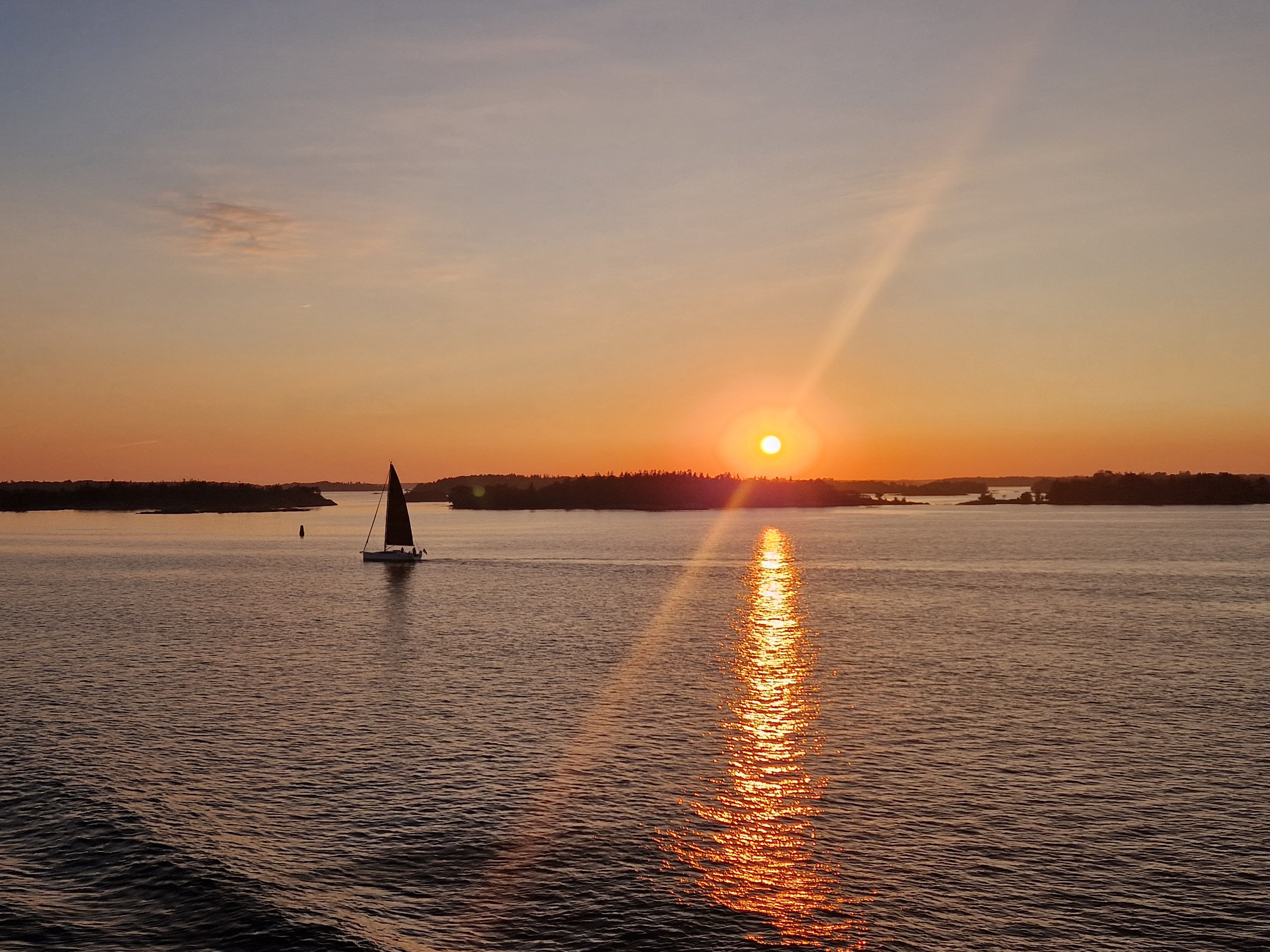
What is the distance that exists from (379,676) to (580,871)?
29062 millimetres

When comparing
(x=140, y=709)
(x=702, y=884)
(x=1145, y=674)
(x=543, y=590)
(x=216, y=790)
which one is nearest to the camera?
(x=702, y=884)

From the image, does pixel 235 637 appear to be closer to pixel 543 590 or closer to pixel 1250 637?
pixel 543 590

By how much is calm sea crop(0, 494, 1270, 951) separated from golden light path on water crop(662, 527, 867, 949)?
0.13 m

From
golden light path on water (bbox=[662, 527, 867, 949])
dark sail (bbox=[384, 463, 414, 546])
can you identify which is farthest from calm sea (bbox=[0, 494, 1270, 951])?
dark sail (bbox=[384, 463, 414, 546])

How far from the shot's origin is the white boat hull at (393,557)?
125688 mm

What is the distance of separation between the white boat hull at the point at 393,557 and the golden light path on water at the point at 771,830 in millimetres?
82711

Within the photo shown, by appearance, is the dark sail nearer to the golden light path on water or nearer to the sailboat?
the sailboat

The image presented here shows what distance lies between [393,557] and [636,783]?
3894 inches

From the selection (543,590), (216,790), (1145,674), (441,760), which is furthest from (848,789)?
(543,590)

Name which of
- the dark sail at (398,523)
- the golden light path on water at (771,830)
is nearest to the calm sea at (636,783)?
the golden light path on water at (771,830)

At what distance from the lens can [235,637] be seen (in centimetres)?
6525

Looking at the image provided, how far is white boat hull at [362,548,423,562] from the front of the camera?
126 metres

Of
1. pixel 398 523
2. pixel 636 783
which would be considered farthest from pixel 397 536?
pixel 636 783

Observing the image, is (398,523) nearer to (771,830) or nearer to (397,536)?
(397,536)
